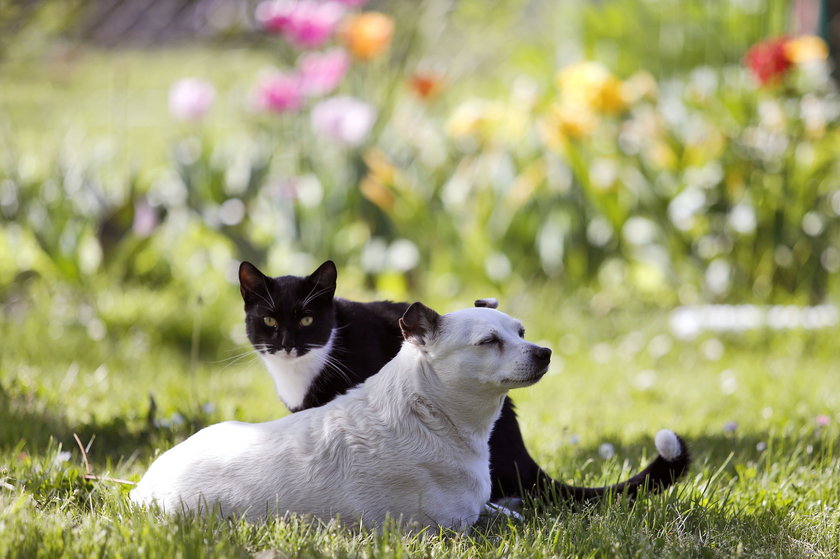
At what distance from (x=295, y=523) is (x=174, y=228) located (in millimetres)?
4572

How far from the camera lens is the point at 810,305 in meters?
6.11

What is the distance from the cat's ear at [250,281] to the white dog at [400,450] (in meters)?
0.63

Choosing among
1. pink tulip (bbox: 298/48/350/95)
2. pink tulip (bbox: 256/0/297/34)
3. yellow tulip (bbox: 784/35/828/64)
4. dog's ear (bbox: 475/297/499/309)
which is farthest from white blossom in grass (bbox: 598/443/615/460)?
pink tulip (bbox: 256/0/297/34)

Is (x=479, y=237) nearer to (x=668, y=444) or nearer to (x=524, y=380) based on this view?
(x=668, y=444)

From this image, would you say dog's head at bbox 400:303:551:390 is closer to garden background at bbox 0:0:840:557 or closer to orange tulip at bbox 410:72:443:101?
garden background at bbox 0:0:840:557

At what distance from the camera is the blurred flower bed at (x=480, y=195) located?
6137 millimetres

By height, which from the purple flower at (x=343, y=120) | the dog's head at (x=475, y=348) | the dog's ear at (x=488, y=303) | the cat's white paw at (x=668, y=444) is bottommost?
the cat's white paw at (x=668, y=444)

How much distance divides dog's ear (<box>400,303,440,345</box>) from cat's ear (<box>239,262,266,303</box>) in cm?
70

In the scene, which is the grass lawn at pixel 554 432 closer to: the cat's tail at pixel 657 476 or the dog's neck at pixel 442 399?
the cat's tail at pixel 657 476

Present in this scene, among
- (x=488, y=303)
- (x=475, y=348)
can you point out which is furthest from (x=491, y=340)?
(x=488, y=303)

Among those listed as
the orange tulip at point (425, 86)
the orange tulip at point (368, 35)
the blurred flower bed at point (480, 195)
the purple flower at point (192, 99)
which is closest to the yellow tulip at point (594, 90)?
the blurred flower bed at point (480, 195)

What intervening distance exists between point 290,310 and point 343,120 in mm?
3474

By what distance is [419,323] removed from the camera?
99.0 inches

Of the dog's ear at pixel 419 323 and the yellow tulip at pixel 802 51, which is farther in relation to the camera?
the yellow tulip at pixel 802 51
